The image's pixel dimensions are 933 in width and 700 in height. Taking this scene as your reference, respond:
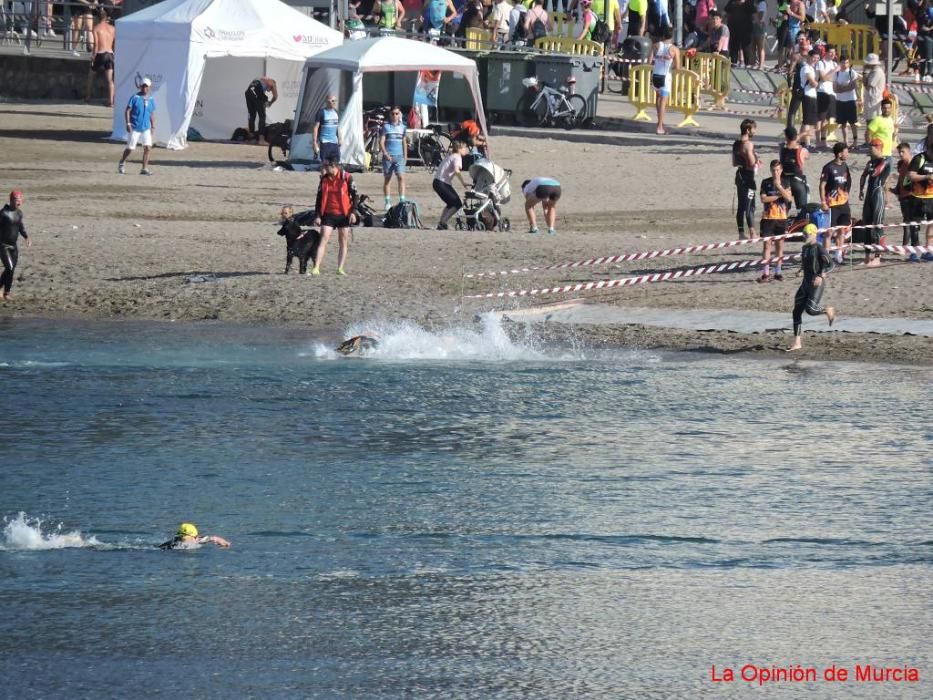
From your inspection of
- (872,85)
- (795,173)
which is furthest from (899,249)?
(872,85)

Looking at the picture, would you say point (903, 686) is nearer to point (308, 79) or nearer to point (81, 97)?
point (308, 79)

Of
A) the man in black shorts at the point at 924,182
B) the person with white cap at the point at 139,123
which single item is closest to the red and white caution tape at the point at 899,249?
the man in black shorts at the point at 924,182

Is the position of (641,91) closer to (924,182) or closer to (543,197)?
(543,197)

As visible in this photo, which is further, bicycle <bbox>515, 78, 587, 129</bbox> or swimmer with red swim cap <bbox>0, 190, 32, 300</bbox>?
bicycle <bbox>515, 78, 587, 129</bbox>

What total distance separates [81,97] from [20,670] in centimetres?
3645

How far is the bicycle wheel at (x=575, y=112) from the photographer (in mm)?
37750

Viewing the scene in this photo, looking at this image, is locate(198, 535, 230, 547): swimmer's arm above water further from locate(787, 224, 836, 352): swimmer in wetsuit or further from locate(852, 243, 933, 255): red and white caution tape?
locate(852, 243, 933, 255): red and white caution tape

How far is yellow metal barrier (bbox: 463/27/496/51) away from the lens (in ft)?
127

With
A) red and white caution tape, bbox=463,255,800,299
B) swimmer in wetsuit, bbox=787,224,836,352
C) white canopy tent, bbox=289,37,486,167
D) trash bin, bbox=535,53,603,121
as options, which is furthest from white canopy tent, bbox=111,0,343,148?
swimmer in wetsuit, bbox=787,224,836,352

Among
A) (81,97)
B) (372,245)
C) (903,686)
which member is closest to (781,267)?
(372,245)

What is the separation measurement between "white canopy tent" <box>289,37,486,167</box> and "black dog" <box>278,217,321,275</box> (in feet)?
31.5

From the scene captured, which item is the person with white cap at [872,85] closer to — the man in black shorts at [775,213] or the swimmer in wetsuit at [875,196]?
the swimmer in wetsuit at [875,196]

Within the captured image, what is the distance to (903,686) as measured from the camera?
8.88 metres

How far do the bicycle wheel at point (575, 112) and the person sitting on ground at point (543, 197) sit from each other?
12669 millimetres
